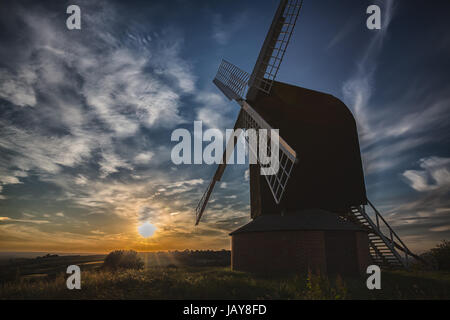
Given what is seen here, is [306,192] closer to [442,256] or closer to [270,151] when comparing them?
[270,151]

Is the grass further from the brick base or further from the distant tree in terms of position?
the distant tree

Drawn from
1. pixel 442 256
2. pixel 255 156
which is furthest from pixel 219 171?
pixel 442 256

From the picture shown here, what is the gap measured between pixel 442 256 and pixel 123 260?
23832mm

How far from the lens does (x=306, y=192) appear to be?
16578 mm

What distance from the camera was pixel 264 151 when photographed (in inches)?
652

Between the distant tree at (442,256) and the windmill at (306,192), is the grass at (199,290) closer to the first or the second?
the windmill at (306,192)

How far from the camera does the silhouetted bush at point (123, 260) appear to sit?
1848 centimetres

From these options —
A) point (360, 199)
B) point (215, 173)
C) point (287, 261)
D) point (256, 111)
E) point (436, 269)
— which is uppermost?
point (256, 111)

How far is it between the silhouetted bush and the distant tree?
22.0 metres

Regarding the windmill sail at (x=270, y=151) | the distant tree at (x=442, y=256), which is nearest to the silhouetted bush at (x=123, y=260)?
the windmill sail at (x=270, y=151)

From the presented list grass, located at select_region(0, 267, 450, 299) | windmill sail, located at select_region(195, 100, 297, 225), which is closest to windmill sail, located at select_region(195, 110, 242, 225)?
windmill sail, located at select_region(195, 100, 297, 225)
